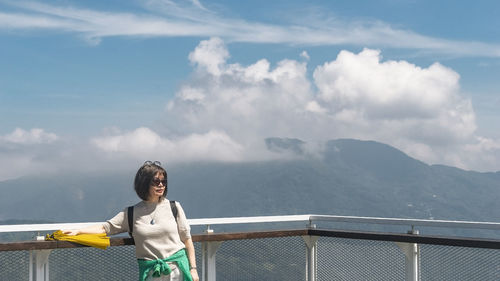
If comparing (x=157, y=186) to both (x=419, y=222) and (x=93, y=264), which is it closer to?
(x=93, y=264)

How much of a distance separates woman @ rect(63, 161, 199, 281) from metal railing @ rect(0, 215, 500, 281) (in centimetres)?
78

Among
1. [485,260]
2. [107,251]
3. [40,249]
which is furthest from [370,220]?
[40,249]

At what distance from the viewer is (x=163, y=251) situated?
11.7 ft

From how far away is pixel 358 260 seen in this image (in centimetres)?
544

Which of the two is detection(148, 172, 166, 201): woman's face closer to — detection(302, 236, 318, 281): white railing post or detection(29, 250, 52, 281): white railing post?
detection(29, 250, 52, 281): white railing post

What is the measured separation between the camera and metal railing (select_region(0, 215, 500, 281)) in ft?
14.4

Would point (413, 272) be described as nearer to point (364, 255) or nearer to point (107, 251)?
point (364, 255)

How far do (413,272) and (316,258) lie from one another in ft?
2.62

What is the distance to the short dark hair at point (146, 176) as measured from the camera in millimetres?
3527

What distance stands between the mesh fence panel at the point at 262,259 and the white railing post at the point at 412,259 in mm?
833

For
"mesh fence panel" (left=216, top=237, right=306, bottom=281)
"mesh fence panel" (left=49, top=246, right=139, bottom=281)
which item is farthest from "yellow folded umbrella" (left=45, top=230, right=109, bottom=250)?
"mesh fence panel" (left=216, top=237, right=306, bottom=281)

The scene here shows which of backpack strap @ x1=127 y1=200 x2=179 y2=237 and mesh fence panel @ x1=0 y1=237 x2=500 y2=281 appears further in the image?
mesh fence panel @ x1=0 y1=237 x2=500 y2=281

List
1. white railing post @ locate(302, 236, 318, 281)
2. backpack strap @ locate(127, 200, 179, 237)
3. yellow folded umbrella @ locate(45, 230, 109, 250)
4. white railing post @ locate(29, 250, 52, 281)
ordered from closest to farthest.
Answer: backpack strap @ locate(127, 200, 179, 237) < yellow folded umbrella @ locate(45, 230, 109, 250) < white railing post @ locate(29, 250, 52, 281) < white railing post @ locate(302, 236, 318, 281)

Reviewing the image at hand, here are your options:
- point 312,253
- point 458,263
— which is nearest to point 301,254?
point 312,253
